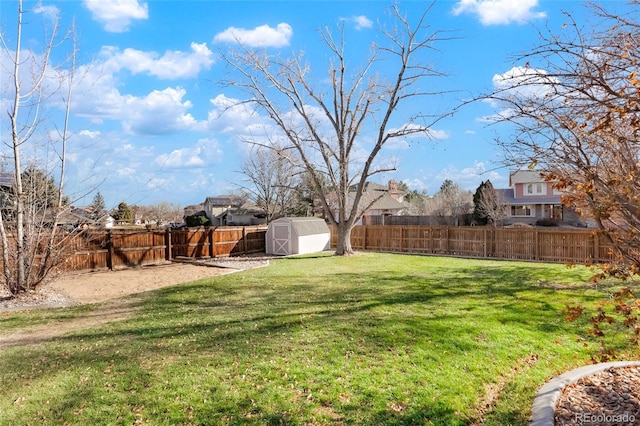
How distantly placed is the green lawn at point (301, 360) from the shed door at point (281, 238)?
38.3 feet

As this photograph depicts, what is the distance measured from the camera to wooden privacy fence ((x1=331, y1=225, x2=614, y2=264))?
59.5 ft

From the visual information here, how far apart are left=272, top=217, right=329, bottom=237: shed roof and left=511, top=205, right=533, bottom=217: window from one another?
22754 mm

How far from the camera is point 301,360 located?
5.75 meters

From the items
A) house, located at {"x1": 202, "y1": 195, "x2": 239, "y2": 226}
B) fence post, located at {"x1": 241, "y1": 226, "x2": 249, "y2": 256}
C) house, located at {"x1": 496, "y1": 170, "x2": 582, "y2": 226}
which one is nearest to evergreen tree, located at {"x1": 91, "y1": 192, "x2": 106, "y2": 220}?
fence post, located at {"x1": 241, "y1": 226, "x2": 249, "y2": 256}

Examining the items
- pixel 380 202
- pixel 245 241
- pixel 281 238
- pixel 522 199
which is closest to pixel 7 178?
pixel 245 241

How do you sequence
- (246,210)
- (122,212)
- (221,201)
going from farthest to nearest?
(221,201)
(246,210)
(122,212)

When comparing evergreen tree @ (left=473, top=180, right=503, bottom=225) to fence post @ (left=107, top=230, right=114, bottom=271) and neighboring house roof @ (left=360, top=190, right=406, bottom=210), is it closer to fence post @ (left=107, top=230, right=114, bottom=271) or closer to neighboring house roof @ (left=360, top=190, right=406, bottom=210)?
neighboring house roof @ (left=360, top=190, right=406, bottom=210)

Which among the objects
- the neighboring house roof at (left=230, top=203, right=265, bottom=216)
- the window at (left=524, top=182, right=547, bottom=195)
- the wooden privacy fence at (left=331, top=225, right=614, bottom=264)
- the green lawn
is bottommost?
the green lawn

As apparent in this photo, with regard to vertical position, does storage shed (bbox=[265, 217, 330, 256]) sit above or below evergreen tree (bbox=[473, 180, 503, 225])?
below

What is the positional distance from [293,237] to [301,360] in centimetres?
1639

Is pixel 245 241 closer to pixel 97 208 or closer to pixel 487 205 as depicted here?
pixel 97 208

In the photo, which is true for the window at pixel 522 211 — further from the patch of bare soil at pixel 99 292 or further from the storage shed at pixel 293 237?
the patch of bare soil at pixel 99 292

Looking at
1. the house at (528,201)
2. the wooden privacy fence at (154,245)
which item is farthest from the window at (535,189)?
the wooden privacy fence at (154,245)

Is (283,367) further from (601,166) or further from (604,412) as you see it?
(601,166)
